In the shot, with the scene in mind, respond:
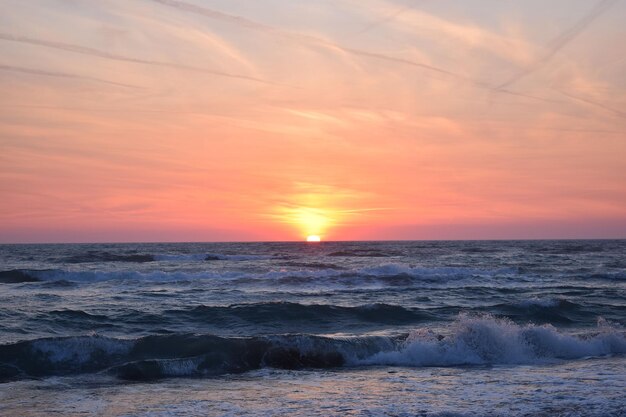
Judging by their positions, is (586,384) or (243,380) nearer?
(586,384)

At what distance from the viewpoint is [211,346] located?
14.8m

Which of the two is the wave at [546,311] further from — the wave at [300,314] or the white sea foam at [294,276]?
the white sea foam at [294,276]

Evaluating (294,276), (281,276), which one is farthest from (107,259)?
(294,276)

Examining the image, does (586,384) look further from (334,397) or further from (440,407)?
(334,397)


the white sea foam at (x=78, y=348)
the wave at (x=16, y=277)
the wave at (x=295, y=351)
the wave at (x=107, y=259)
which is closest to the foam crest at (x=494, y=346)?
the wave at (x=295, y=351)

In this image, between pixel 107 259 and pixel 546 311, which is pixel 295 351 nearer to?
pixel 546 311

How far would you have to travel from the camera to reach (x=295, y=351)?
14578 millimetres

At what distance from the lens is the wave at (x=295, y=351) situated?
13.4 metres

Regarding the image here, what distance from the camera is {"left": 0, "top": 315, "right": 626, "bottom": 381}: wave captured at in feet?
43.9

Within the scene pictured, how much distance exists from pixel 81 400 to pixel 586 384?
29.3 ft

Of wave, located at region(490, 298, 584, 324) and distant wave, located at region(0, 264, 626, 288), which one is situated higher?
distant wave, located at region(0, 264, 626, 288)

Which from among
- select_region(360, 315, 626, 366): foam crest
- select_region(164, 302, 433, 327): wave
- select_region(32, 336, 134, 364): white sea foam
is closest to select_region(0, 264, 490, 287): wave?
select_region(164, 302, 433, 327): wave

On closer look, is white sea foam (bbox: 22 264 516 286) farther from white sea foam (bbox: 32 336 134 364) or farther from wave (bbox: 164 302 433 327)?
white sea foam (bbox: 32 336 134 364)

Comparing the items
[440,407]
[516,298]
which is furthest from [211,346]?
[516,298]
